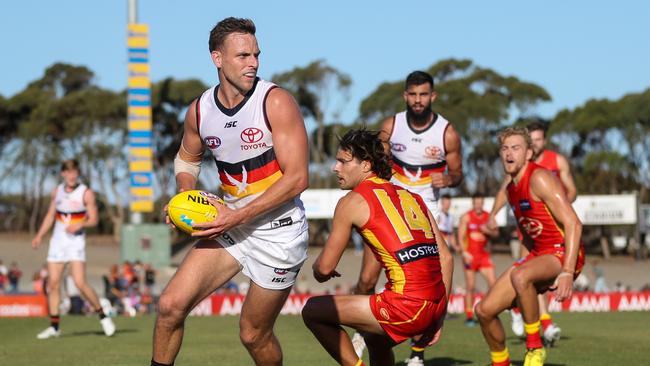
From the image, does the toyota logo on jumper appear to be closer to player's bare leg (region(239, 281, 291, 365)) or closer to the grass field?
player's bare leg (region(239, 281, 291, 365))

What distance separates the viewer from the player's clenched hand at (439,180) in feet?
35.6

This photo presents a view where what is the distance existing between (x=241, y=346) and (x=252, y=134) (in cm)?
635

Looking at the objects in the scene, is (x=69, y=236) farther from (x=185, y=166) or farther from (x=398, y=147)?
(x=185, y=166)

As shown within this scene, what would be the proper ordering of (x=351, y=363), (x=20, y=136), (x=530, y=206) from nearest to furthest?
(x=351, y=363)
(x=530, y=206)
(x=20, y=136)

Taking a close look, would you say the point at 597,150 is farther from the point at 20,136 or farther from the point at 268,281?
the point at 268,281

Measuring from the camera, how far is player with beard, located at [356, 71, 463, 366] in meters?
11.0

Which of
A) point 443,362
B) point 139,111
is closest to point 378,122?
point 139,111

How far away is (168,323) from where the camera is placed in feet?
22.9

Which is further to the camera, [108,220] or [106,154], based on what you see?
[108,220]

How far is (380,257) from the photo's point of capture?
23.1 ft

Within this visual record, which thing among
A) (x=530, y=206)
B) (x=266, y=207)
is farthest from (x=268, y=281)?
(x=530, y=206)

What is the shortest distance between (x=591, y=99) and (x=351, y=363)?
2669 inches

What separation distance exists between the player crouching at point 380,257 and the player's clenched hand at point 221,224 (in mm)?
652

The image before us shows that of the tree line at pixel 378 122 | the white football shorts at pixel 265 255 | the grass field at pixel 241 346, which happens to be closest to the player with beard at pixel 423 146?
the grass field at pixel 241 346
